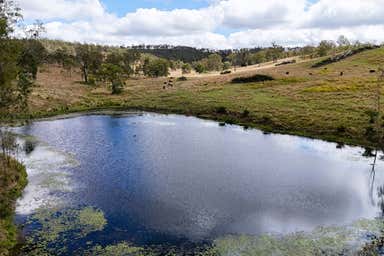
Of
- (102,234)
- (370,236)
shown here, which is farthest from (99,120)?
(370,236)

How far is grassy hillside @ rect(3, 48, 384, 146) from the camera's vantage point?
8069 centimetres

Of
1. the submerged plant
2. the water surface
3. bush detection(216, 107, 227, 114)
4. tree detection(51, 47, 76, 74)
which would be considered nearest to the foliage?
the water surface

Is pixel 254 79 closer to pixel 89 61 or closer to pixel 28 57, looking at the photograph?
pixel 89 61

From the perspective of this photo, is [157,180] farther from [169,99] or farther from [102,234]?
[169,99]

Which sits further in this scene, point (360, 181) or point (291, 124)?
point (291, 124)

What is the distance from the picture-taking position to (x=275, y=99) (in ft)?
344

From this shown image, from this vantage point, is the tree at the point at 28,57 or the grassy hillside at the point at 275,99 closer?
the tree at the point at 28,57

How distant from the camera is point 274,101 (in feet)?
336

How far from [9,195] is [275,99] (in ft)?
263

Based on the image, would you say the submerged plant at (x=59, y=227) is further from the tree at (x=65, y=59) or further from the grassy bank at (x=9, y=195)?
the tree at (x=65, y=59)

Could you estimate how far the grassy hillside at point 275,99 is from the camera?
80.7 metres

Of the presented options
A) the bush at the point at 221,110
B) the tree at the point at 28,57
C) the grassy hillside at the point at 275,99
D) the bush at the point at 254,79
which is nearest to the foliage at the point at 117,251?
the tree at the point at 28,57

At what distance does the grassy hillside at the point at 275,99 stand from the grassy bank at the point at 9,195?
2118 inches

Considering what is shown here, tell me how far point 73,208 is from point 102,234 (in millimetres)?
7644
